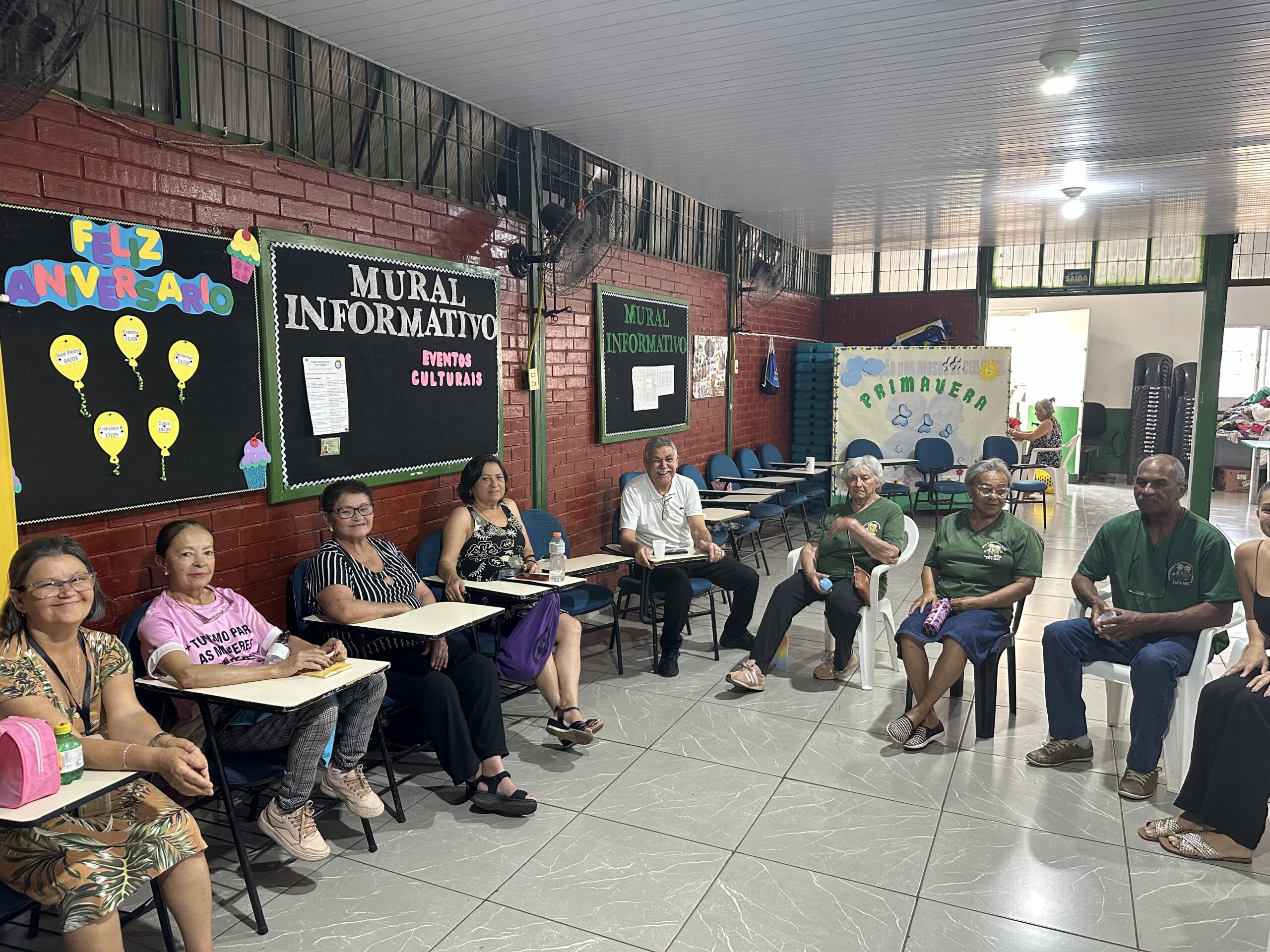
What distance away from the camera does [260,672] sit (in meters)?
2.59

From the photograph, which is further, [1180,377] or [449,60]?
[1180,377]

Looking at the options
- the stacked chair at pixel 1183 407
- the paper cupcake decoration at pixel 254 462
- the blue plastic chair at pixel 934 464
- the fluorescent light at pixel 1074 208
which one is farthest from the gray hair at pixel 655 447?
the stacked chair at pixel 1183 407

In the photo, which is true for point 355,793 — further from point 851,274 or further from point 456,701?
point 851,274

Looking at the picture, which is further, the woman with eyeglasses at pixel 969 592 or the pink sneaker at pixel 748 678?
the pink sneaker at pixel 748 678

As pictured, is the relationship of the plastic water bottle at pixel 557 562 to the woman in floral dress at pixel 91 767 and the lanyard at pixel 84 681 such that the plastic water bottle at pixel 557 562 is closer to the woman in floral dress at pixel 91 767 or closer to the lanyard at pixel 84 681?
the woman in floral dress at pixel 91 767

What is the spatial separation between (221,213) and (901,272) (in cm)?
893

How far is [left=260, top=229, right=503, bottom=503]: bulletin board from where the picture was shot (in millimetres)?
3381

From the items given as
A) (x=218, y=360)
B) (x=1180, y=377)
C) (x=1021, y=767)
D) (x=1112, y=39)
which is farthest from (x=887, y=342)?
(x=218, y=360)

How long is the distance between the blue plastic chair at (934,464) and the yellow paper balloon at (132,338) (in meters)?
7.29

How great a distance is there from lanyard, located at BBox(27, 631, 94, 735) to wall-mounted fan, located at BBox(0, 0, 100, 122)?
142 centimetres

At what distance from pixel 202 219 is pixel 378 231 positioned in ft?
3.00

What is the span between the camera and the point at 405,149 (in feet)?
13.2

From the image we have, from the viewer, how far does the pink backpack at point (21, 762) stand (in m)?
1.82

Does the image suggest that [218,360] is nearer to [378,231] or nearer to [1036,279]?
[378,231]
